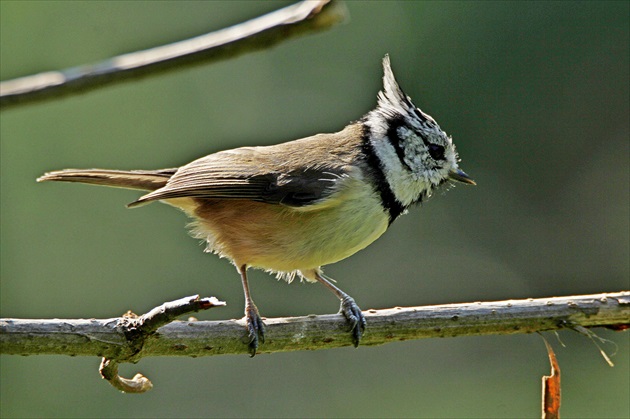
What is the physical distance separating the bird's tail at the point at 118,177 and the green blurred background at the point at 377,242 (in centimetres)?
179

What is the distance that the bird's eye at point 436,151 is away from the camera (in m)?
4.05

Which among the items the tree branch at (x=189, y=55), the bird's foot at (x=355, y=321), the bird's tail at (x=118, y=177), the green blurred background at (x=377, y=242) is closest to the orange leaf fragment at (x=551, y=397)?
the bird's foot at (x=355, y=321)

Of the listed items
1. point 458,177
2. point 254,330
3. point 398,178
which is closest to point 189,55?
point 254,330

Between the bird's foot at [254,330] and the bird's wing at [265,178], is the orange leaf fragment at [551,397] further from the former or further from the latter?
the bird's wing at [265,178]

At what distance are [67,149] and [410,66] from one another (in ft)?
11.3

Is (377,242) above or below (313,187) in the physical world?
below

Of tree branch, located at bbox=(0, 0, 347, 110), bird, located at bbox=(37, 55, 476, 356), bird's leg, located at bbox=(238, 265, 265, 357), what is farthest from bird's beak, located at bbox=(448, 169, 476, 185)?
tree branch, located at bbox=(0, 0, 347, 110)

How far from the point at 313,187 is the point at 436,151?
802 mm

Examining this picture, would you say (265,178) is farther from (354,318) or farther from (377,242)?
(377,242)

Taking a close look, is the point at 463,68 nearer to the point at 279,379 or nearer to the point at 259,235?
the point at 279,379

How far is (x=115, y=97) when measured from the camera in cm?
686

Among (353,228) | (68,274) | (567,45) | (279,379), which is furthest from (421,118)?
(567,45)

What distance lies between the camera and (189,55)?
137cm

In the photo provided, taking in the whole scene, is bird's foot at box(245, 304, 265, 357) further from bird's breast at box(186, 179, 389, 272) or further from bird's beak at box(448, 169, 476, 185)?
bird's beak at box(448, 169, 476, 185)
